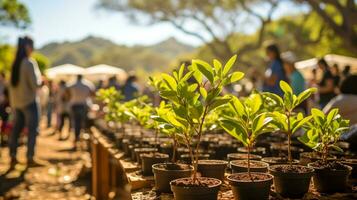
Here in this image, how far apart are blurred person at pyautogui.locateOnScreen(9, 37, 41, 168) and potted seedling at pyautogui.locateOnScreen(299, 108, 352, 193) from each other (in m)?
4.43

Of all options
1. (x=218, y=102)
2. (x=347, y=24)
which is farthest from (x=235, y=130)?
(x=347, y=24)

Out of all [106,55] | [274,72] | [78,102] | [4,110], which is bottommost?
[4,110]

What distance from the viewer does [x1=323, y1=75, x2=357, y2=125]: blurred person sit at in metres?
3.84

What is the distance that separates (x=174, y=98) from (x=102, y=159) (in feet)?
10.0

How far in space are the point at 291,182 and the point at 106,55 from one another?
114368 millimetres

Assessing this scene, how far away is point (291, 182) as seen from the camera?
5.77 ft

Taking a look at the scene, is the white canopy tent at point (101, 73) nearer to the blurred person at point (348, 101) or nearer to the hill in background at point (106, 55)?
the blurred person at point (348, 101)

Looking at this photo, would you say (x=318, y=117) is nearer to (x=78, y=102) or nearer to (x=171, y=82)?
(x=171, y=82)

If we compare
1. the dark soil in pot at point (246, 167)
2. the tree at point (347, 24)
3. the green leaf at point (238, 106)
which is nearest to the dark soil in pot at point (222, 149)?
the dark soil in pot at point (246, 167)

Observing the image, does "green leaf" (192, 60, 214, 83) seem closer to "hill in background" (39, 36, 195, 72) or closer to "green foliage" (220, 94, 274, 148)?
"green foliage" (220, 94, 274, 148)

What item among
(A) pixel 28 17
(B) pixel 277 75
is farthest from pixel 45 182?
(A) pixel 28 17

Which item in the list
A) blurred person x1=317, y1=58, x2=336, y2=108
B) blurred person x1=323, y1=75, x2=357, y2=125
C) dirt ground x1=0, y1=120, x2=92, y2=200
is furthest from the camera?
blurred person x1=317, y1=58, x2=336, y2=108

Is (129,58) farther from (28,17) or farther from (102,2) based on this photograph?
(28,17)

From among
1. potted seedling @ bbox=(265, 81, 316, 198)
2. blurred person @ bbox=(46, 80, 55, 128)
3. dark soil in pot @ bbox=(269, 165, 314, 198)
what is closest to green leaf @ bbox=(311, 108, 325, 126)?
potted seedling @ bbox=(265, 81, 316, 198)
